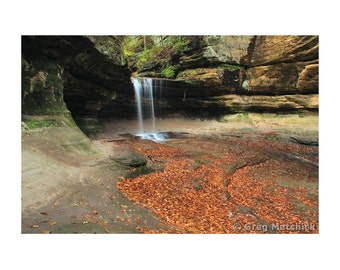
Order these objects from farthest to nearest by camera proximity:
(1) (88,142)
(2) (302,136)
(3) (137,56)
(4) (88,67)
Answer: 1. (3) (137,56)
2. (2) (302,136)
3. (4) (88,67)
4. (1) (88,142)

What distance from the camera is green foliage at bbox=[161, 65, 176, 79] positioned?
2234cm

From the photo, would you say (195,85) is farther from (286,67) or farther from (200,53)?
(286,67)

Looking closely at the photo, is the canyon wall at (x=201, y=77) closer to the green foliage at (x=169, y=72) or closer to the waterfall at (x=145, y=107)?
the green foliage at (x=169, y=72)

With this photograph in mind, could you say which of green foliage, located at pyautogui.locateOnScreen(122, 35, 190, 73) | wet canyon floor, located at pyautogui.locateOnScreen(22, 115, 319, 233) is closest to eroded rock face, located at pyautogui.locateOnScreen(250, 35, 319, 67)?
green foliage, located at pyautogui.locateOnScreen(122, 35, 190, 73)

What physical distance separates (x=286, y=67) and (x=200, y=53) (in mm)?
7443

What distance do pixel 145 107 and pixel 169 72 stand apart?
4.38m

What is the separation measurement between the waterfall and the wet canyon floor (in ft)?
29.2

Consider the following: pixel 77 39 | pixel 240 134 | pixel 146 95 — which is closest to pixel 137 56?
pixel 146 95

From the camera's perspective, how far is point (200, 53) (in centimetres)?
2089

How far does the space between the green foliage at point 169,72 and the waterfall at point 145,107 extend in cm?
252

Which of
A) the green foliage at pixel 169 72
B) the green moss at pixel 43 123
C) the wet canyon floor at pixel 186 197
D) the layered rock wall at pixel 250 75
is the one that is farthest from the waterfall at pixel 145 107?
the green moss at pixel 43 123

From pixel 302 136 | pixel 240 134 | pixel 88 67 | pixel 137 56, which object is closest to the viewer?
pixel 88 67

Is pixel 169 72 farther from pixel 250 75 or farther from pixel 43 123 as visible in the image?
pixel 43 123

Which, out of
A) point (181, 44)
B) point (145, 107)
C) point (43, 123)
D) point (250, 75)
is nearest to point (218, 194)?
point (43, 123)
